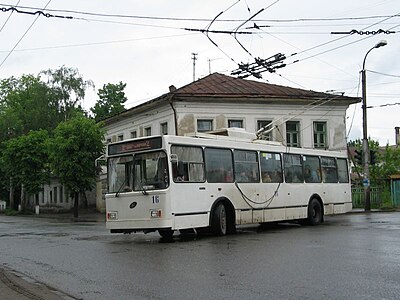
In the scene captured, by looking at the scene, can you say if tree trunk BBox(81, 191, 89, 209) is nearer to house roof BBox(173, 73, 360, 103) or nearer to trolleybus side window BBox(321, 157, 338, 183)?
house roof BBox(173, 73, 360, 103)

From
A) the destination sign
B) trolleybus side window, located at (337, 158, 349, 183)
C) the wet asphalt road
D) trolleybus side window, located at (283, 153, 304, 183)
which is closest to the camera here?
the wet asphalt road

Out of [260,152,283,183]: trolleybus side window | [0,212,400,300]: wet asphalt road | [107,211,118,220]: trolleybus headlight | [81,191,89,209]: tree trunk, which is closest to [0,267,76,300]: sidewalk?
[0,212,400,300]: wet asphalt road

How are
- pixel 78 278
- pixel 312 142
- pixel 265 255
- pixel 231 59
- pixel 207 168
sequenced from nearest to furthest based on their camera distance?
pixel 78 278 < pixel 265 255 < pixel 207 168 < pixel 231 59 < pixel 312 142

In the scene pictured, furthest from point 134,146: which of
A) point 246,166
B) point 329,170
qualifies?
point 329,170

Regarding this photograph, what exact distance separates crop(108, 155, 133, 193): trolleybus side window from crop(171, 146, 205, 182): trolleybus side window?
1429mm

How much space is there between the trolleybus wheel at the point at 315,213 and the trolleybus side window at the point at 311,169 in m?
0.86

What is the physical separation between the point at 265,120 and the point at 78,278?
2951 centimetres

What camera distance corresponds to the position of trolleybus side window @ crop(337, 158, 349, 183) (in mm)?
23453

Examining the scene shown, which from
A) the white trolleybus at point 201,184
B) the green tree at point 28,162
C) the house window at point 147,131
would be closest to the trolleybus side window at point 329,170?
the white trolleybus at point 201,184

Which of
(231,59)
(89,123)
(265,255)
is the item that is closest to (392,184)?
(231,59)

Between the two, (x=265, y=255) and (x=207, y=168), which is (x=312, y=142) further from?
(x=265, y=255)

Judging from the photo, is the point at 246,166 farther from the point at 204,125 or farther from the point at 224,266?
the point at 204,125

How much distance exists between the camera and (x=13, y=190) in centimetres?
6275

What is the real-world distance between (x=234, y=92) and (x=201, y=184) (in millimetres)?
21914
